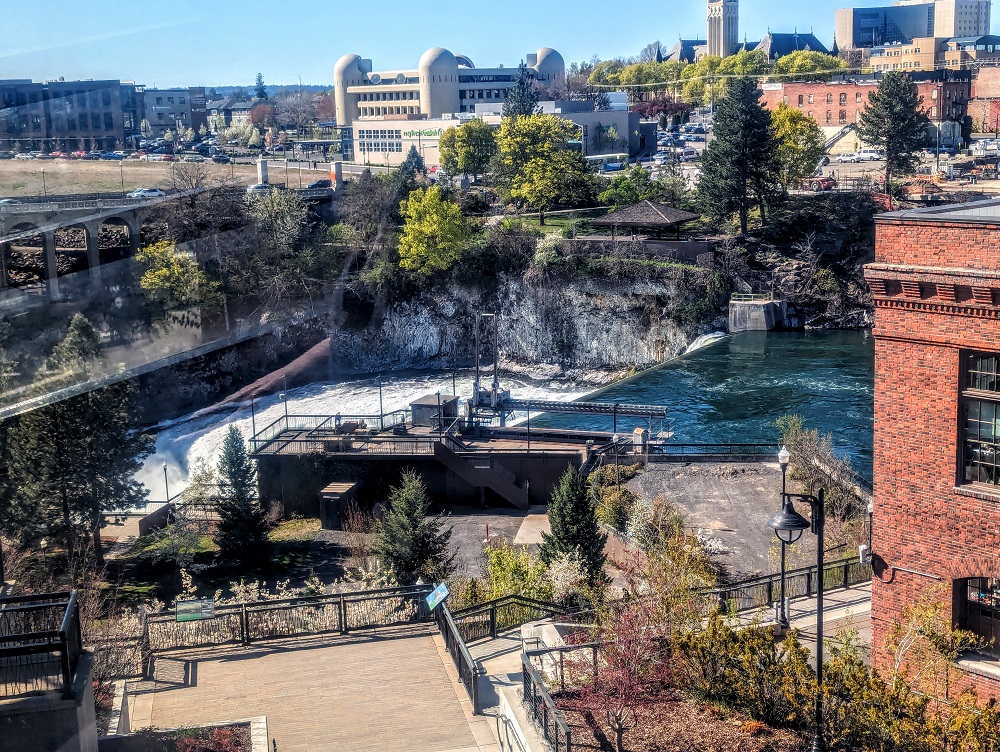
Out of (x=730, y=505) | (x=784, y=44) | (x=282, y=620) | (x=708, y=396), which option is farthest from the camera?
(x=784, y=44)

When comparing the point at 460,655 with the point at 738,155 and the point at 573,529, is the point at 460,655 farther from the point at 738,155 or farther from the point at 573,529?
the point at 738,155

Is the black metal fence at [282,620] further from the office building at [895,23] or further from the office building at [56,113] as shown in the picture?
the office building at [895,23]

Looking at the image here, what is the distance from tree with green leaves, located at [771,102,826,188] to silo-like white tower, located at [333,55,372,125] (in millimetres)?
60192

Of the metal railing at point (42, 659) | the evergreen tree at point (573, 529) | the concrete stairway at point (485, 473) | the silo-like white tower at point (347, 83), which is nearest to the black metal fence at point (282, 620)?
the metal railing at point (42, 659)

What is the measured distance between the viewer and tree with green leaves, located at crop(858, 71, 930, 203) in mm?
61594

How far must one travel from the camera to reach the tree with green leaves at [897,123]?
6159 centimetres

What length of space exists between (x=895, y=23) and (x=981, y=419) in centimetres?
17372

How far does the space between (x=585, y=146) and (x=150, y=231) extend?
54066 mm

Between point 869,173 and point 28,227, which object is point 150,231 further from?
point 869,173

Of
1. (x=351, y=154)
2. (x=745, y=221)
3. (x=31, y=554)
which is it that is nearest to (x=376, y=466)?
(x=31, y=554)

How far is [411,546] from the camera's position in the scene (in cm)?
1980

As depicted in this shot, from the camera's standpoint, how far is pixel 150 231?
115 ft

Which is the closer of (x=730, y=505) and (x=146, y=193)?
(x=730, y=505)

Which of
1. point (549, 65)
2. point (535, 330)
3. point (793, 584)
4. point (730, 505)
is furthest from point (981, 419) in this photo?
point (549, 65)
